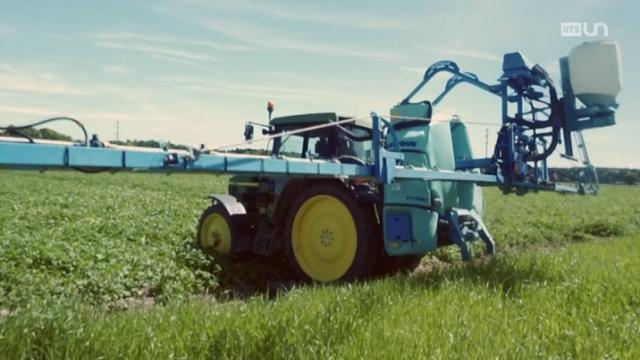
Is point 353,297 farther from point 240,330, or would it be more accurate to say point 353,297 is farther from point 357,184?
point 357,184

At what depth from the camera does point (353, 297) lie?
4473 mm

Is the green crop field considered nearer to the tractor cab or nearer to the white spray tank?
the tractor cab

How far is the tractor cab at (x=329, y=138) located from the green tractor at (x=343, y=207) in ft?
0.05

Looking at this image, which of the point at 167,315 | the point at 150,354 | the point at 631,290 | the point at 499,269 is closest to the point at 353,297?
the point at 167,315

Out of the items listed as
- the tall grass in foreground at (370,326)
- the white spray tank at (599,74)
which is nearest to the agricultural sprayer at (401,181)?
the white spray tank at (599,74)

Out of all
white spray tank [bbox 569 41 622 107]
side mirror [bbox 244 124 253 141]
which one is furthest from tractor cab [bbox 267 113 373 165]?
white spray tank [bbox 569 41 622 107]

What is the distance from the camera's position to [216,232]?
291 inches

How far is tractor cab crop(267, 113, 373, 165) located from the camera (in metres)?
7.11

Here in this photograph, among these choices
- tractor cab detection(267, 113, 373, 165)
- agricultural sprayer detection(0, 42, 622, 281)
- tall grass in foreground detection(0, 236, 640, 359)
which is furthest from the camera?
tractor cab detection(267, 113, 373, 165)

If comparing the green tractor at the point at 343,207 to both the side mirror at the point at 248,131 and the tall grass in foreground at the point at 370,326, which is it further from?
the tall grass in foreground at the point at 370,326

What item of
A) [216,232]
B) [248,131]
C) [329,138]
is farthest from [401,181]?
[216,232]

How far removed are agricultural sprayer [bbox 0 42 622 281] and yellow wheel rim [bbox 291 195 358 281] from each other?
13mm

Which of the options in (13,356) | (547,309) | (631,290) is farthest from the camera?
(631,290)

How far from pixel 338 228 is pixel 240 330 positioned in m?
2.90
